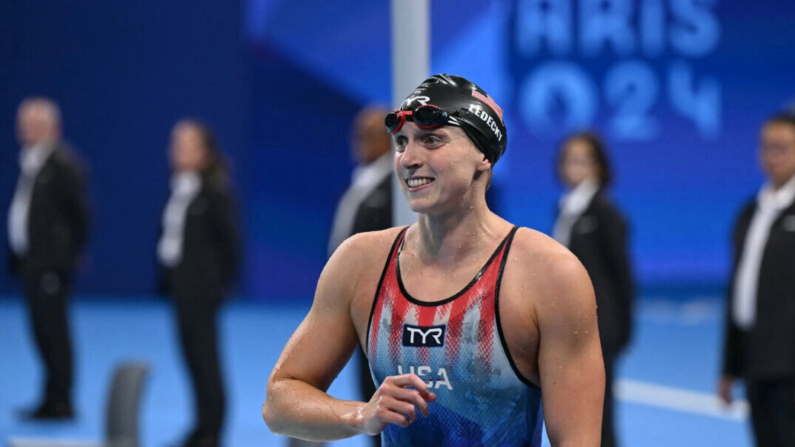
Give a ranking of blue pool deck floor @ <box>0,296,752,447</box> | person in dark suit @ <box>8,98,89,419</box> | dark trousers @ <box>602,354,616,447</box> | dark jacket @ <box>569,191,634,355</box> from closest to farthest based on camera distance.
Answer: dark trousers @ <box>602,354,616,447</box>
dark jacket @ <box>569,191,634,355</box>
blue pool deck floor @ <box>0,296,752,447</box>
person in dark suit @ <box>8,98,89,419</box>

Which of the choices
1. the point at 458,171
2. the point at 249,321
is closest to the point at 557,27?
the point at 458,171

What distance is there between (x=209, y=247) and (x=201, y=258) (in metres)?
0.13

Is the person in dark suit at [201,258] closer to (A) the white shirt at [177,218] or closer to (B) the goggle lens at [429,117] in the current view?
(A) the white shirt at [177,218]

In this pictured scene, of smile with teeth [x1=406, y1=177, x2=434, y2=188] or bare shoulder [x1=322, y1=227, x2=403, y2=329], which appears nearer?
smile with teeth [x1=406, y1=177, x2=434, y2=188]

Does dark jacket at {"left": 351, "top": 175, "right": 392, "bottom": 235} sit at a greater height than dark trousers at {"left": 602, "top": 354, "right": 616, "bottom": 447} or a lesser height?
greater

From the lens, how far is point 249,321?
15.3 meters

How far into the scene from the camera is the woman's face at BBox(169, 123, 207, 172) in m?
8.27

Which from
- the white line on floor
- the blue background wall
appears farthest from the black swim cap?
the blue background wall

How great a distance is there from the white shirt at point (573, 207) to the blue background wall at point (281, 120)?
20.2 feet

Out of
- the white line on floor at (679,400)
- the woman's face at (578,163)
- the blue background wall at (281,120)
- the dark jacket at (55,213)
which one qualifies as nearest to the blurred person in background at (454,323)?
the woman's face at (578,163)

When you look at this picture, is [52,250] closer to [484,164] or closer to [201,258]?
[201,258]

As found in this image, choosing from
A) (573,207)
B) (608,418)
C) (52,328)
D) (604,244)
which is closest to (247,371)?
(52,328)

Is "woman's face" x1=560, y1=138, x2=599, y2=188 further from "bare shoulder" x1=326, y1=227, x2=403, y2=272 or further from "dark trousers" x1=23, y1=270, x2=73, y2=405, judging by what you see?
"dark trousers" x1=23, y1=270, x2=73, y2=405

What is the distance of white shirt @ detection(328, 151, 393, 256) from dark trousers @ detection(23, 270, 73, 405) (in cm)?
367
